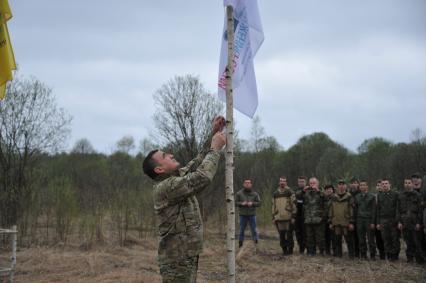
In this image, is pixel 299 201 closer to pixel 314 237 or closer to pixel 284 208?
pixel 284 208

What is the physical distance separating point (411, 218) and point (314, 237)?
2670 mm

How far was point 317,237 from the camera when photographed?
11.8 meters

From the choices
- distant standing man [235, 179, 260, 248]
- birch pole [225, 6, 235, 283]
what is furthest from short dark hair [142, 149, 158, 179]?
distant standing man [235, 179, 260, 248]

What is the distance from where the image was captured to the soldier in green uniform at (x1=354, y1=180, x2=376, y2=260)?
35.9ft

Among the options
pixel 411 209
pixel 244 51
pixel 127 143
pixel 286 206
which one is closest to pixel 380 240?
pixel 411 209

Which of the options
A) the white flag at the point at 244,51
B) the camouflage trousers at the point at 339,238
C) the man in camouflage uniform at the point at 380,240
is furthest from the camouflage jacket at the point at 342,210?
the white flag at the point at 244,51

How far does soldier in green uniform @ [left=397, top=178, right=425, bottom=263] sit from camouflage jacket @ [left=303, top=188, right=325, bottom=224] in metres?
1.99

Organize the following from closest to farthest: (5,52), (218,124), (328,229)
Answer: (218,124) < (5,52) < (328,229)

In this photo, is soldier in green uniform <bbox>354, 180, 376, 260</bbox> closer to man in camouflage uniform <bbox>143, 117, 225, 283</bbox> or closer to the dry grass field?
the dry grass field

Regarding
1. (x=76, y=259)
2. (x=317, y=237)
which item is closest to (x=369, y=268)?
(x=317, y=237)

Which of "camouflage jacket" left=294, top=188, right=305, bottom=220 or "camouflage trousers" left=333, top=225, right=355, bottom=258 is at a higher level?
"camouflage jacket" left=294, top=188, right=305, bottom=220

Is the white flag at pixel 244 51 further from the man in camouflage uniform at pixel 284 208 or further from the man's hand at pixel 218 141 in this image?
the man in camouflage uniform at pixel 284 208

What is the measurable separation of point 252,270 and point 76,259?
15.0ft

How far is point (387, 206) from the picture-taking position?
10.6 m
